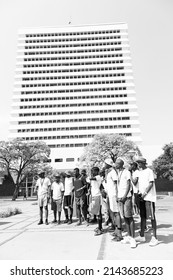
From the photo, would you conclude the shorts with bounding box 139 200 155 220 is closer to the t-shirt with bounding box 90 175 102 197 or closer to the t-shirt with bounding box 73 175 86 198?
the t-shirt with bounding box 90 175 102 197

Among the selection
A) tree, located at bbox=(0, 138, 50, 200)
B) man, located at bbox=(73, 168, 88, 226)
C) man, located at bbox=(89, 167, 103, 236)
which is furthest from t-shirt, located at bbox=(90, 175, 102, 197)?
tree, located at bbox=(0, 138, 50, 200)

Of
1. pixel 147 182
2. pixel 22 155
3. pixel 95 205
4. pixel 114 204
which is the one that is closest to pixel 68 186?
pixel 95 205

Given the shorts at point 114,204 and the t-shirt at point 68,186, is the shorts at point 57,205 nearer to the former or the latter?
Result: the t-shirt at point 68,186

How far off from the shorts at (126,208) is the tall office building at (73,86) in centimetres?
6125

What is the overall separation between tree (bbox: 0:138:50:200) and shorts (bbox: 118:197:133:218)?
2908 cm

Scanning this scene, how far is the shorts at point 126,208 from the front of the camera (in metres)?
5.27

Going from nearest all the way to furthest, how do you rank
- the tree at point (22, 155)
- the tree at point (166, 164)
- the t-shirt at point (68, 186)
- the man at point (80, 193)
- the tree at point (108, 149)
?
the man at point (80, 193) → the t-shirt at point (68, 186) → the tree at point (22, 155) → the tree at point (108, 149) → the tree at point (166, 164)

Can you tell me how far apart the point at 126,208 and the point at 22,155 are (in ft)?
97.6

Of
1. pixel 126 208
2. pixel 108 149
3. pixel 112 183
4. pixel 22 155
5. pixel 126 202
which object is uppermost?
pixel 108 149

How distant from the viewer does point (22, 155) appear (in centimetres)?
3366

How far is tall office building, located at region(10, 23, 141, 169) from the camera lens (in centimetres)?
7106

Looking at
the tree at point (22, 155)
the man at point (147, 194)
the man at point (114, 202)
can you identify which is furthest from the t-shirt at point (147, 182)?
the tree at point (22, 155)

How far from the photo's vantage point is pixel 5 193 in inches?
1738

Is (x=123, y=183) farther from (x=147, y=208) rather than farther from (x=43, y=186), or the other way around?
(x=43, y=186)
